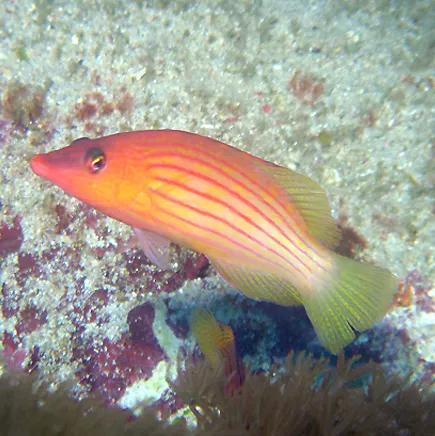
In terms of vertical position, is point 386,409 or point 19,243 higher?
point 19,243

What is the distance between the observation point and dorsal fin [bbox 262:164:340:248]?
2551mm

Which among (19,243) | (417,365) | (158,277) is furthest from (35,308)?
(417,365)

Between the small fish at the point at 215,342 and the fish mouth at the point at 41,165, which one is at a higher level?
the fish mouth at the point at 41,165

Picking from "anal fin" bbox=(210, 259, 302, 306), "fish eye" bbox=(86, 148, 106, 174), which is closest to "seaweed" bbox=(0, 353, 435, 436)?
"anal fin" bbox=(210, 259, 302, 306)

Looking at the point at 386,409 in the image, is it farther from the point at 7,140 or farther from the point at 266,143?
the point at 7,140

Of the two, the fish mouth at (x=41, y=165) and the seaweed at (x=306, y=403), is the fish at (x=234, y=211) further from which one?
the seaweed at (x=306, y=403)

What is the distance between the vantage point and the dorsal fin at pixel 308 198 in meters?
2.55

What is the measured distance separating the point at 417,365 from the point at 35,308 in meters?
3.04

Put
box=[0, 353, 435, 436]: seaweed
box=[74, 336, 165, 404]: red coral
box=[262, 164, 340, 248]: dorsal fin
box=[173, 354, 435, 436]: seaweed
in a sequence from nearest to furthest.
→ box=[0, 353, 435, 436]: seaweed, box=[262, 164, 340, 248]: dorsal fin, box=[173, 354, 435, 436]: seaweed, box=[74, 336, 165, 404]: red coral

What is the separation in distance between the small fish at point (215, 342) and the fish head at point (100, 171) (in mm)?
1069

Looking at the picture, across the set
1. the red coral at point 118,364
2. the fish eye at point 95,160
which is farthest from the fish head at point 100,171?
the red coral at point 118,364

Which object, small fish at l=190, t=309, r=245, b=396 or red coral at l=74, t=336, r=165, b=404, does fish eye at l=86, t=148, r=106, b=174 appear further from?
red coral at l=74, t=336, r=165, b=404

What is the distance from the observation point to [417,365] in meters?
3.55

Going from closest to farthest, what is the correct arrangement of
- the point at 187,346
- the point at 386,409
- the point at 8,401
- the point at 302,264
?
the point at 8,401 < the point at 302,264 < the point at 386,409 < the point at 187,346
